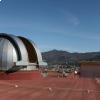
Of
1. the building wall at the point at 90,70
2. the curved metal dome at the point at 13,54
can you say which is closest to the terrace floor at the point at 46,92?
the curved metal dome at the point at 13,54

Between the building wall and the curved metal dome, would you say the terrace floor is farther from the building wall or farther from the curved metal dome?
the building wall

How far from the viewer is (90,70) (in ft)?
216

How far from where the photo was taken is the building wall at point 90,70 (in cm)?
6456

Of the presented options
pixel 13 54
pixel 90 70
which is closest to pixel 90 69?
pixel 90 70

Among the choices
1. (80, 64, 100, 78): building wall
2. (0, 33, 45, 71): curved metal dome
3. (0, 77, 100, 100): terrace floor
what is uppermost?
(0, 33, 45, 71): curved metal dome

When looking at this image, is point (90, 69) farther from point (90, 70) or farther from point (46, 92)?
point (46, 92)

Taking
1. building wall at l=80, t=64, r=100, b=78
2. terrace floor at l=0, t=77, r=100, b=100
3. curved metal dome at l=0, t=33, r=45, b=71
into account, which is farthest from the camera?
building wall at l=80, t=64, r=100, b=78

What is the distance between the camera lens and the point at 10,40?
35.8 m

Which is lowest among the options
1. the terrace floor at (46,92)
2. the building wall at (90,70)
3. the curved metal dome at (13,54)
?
the terrace floor at (46,92)

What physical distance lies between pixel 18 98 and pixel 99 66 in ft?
169

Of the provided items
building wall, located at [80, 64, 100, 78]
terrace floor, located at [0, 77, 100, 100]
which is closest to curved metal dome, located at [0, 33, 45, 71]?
terrace floor, located at [0, 77, 100, 100]

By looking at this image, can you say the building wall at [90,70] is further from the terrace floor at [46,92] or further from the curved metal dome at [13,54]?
the terrace floor at [46,92]

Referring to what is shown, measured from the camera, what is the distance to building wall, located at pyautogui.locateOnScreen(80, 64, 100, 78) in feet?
212

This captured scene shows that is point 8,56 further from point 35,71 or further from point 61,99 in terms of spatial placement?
point 61,99
